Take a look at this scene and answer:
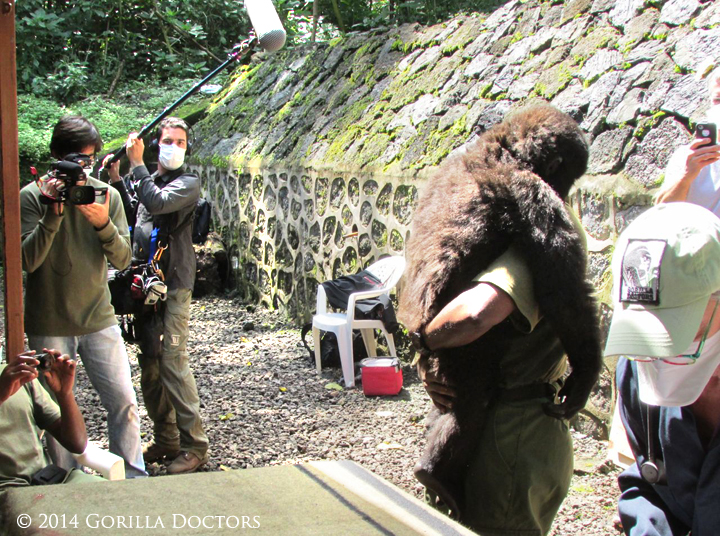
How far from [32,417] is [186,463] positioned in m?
1.37

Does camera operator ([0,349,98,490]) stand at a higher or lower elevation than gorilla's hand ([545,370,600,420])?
lower

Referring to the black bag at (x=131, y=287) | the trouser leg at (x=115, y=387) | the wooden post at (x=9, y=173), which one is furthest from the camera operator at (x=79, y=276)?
the wooden post at (x=9, y=173)

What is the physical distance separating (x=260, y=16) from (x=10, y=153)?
3.45 m

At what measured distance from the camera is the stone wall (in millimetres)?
4344

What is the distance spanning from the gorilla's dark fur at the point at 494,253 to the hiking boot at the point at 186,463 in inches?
93.1

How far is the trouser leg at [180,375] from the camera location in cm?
430

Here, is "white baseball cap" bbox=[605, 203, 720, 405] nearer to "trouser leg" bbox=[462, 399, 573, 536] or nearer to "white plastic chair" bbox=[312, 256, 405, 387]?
"trouser leg" bbox=[462, 399, 573, 536]

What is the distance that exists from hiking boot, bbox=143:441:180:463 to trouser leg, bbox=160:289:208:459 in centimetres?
15

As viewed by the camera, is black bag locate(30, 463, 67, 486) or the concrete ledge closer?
the concrete ledge

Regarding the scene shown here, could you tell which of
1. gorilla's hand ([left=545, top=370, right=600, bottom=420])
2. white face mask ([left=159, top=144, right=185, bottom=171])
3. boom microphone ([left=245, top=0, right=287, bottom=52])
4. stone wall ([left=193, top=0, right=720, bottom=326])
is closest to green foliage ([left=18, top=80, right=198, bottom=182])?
stone wall ([left=193, top=0, right=720, bottom=326])

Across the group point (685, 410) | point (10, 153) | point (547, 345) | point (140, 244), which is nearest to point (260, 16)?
point (140, 244)

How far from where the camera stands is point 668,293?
5.10 ft

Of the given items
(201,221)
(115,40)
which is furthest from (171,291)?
(115,40)

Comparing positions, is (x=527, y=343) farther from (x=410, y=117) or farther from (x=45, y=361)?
(x=410, y=117)
